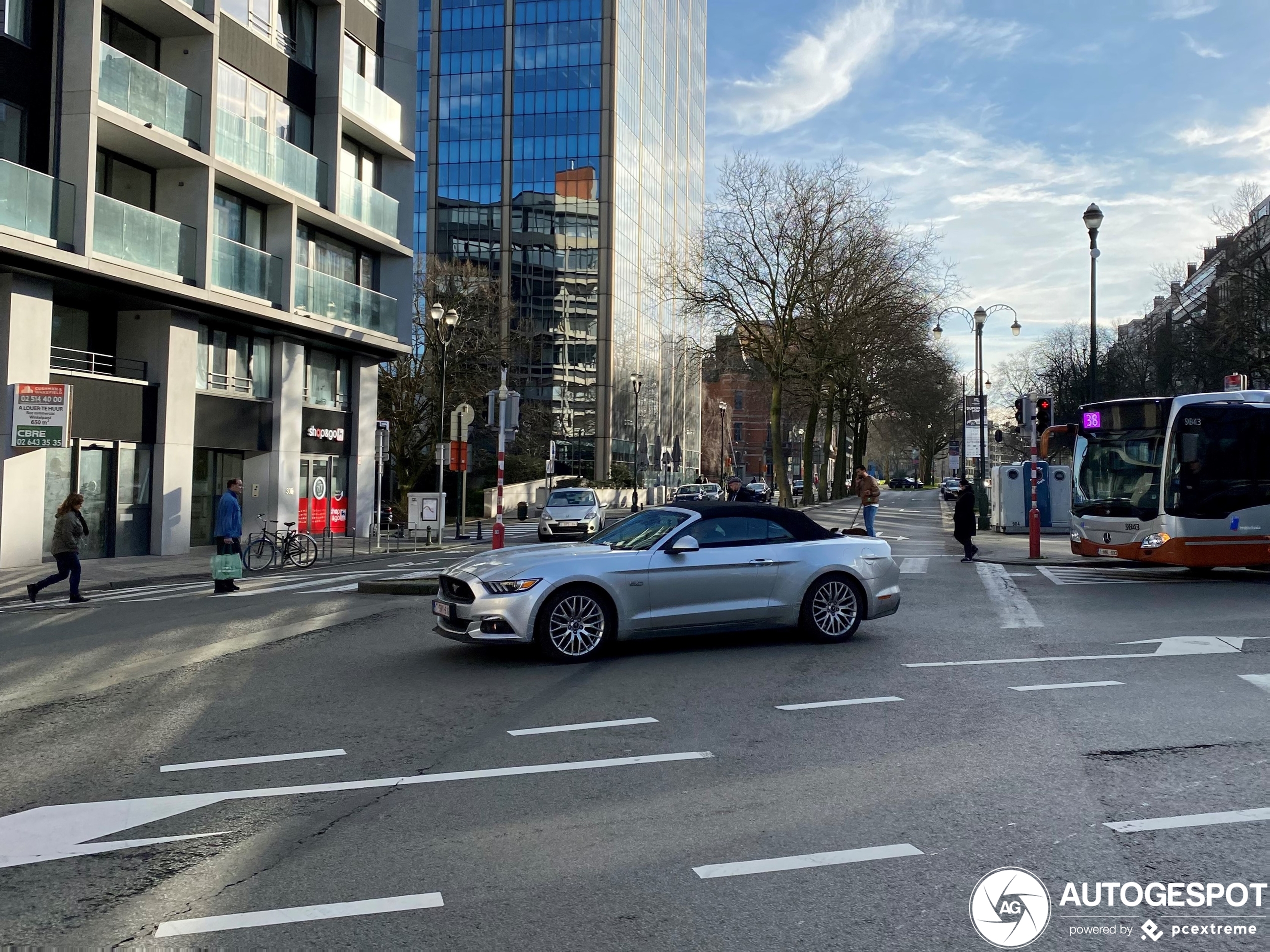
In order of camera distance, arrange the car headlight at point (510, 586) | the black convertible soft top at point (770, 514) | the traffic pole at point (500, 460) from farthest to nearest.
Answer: the traffic pole at point (500, 460) → the black convertible soft top at point (770, 514) → the car headlight at point (510, 586)

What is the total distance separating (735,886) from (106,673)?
7.25 meters

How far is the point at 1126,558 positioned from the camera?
17.6 meters

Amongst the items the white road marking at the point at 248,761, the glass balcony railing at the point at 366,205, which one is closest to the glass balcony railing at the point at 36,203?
the glass balcony railing at the point at 366,205

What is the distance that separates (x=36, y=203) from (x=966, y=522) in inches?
757

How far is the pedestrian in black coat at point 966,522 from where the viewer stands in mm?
21250

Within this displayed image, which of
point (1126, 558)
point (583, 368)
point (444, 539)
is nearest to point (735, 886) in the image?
point (1126, 558)

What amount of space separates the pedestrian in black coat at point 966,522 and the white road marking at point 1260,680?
12.3m

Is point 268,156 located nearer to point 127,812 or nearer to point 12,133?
point 12,133

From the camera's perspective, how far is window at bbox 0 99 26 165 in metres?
20.1

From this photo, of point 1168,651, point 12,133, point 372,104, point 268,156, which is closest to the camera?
point 1168,651

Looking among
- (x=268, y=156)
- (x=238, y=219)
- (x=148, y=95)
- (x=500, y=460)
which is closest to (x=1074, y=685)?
(x=500, y=460)

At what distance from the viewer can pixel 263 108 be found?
2734 centimetres

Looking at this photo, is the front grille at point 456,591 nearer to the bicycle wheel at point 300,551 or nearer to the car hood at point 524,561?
the car hood at point 524,561

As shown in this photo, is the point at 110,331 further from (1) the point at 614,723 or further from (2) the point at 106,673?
(1) the point at 614,723
